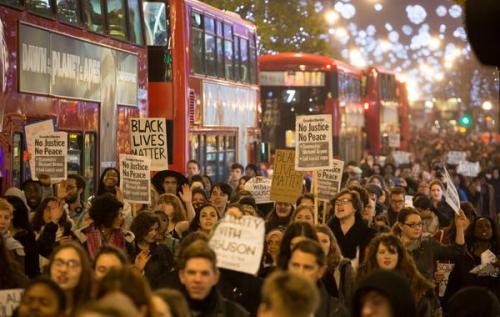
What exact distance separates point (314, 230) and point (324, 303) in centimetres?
78

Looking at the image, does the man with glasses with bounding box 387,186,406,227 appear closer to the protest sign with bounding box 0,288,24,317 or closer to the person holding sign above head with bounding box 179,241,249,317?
the protest sign with bounding box 0,288,24,317

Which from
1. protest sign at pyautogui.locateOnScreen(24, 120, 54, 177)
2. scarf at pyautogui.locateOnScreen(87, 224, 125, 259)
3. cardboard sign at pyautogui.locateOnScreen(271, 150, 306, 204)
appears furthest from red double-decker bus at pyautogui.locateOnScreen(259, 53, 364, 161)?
scarf at pyautogui.locateOnScreen(87, 224, 125, 259)

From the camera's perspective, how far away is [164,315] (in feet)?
21.0

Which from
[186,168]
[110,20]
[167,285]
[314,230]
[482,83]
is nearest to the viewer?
[167,285]

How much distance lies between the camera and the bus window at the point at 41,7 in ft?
51.3

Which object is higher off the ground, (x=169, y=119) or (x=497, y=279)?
(x=169, y=119)

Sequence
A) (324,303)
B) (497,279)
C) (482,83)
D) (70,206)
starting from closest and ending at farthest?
1. (324,303)
2. (497,279)
3. (70,206)
4. (482,83)

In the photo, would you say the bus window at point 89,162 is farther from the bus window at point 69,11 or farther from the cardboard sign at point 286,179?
the cardboard sign at point 286,179

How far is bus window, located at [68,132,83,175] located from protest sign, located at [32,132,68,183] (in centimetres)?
208

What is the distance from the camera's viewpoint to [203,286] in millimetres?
7645

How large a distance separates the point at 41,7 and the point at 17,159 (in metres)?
1.79

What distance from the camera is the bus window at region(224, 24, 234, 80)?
25.5 m

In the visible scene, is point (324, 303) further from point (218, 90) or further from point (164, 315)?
point (218, 90)

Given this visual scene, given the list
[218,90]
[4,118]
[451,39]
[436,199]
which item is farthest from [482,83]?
[4,118]
